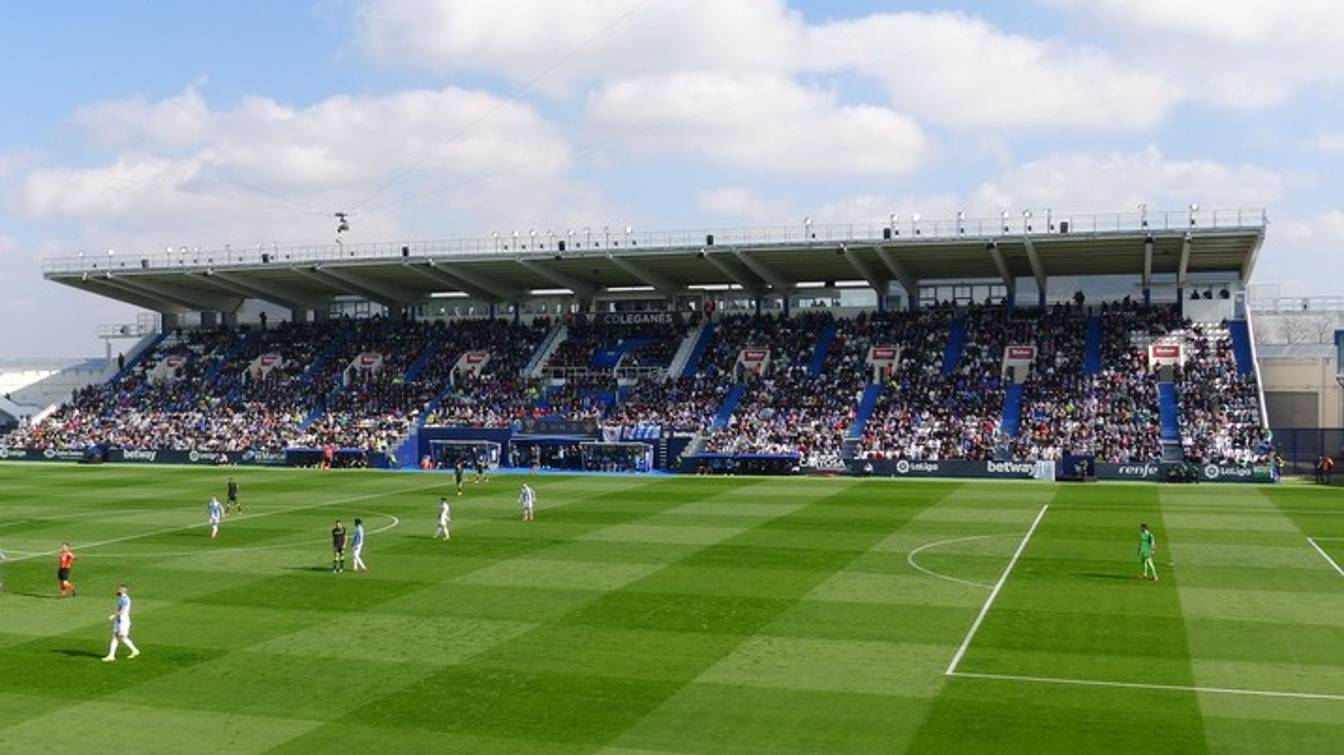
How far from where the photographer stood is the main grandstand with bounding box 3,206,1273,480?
6331cm

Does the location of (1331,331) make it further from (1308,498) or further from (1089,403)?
(1308,498)

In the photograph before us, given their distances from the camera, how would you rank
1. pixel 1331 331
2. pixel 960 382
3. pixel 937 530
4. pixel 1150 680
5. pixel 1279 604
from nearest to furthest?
pixel 1150 680, pixel 1279 604, pixel 937 530, pixel 960 382, pixel 1331 331

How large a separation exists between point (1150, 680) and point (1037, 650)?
99.9 inches

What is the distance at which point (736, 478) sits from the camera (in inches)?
2399

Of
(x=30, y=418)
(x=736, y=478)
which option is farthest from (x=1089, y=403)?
(x=30, y=418)

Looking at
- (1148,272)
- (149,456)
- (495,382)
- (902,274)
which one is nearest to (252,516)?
(495,382)

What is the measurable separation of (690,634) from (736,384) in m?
48.7

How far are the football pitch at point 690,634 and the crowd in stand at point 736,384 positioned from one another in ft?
56.6

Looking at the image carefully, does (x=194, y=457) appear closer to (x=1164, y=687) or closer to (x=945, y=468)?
(x=945, y=468)

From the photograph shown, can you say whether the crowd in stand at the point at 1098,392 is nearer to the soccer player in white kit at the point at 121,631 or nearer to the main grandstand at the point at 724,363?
the main grandstand at the point at 724,363

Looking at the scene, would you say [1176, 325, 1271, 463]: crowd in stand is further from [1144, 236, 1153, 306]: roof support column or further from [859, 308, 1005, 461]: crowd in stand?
[859, 308, 1005, 461]: crowd in stand

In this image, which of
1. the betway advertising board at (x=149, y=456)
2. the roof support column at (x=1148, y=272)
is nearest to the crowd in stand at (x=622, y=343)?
the betway advertising board at (x=149, y=456)

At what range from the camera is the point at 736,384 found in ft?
241

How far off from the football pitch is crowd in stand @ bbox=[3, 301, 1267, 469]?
56.6 feet
